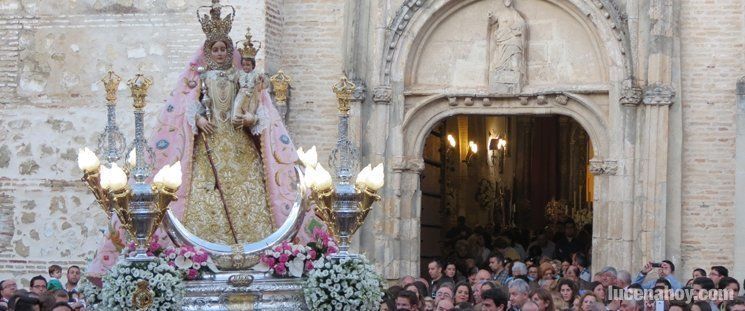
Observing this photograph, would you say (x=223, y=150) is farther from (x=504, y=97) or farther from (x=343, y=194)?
(x=504, y=97)

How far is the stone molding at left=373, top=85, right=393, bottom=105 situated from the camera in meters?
23.5

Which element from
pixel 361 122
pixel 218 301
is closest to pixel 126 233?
pixel 218 301

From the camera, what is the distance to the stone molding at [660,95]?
73.5 ft

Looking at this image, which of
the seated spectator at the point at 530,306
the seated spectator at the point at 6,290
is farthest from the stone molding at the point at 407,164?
the seated spectator at the point at 530,306

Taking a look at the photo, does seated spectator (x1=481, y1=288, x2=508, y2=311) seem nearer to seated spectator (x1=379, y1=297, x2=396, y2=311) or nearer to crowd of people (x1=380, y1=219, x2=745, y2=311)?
crowd of people (x1=380, y1=219, x2=745, y2=311)

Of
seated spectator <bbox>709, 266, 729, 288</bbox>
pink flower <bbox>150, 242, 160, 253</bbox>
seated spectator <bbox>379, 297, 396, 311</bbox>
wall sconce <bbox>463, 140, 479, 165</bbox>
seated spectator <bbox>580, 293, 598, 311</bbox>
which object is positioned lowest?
seated spectator <bbox>379, 297, 396, 311</bbox>

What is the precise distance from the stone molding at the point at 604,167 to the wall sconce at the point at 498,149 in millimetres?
6964

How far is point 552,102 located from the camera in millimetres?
23250

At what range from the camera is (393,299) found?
56.4ft

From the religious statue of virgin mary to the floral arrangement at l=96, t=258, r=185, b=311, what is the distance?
1.25 metres

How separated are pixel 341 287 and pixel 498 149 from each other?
47.5 feet

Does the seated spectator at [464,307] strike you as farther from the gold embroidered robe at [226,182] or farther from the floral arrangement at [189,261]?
the floral arrangement at [189,261]

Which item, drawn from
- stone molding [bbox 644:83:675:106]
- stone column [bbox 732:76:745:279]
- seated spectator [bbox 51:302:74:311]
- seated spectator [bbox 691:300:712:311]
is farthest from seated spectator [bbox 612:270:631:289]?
seated spectator [bbox 51:302:74:311]

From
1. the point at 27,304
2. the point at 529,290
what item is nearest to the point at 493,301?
the point at 529,290
